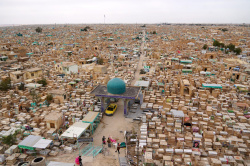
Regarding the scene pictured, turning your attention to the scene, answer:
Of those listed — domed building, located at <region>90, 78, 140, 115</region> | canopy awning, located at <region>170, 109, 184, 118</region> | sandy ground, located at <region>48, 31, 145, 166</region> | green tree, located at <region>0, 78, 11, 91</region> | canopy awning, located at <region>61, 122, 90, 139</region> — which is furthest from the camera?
green tree, located at <region>0, 78, 11, 91</region>

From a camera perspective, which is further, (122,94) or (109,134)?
(122,94)

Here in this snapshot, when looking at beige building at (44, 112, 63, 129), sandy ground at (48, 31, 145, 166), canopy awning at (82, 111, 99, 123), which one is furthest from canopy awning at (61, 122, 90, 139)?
beige building at (44, 112, 63, 129)

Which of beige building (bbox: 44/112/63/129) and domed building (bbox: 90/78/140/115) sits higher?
domed building (bbox: 90/78/140/115)

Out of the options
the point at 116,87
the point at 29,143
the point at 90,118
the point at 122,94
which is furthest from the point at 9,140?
the point at 122,94

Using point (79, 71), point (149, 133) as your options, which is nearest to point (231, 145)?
point (149, 133)

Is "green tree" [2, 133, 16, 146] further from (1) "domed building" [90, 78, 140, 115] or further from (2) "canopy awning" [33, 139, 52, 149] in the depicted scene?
(1) "domed building" [90, 78, 140, 115]

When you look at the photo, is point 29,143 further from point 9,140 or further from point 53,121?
point 53,121

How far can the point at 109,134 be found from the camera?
1304 centimetres

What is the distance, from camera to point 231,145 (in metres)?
11.3

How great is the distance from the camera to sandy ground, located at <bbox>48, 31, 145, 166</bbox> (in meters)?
10.4

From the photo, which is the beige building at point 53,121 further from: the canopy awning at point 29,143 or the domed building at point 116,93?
the domed building at point 116,93

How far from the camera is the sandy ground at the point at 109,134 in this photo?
1036 cm

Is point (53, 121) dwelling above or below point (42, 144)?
above

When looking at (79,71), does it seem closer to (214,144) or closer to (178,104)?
(178,104)
